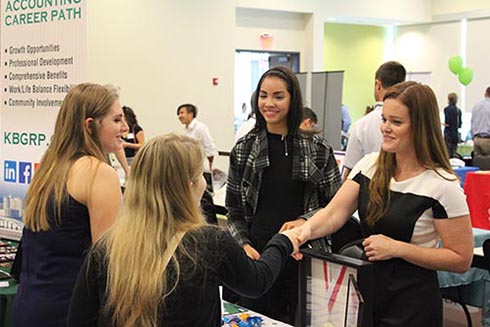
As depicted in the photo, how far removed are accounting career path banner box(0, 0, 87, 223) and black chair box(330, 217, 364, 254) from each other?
1497 millimetres

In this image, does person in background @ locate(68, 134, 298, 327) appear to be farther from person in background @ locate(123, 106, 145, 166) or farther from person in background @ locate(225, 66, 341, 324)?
person in background @ locate(123, 106, 145, 166)

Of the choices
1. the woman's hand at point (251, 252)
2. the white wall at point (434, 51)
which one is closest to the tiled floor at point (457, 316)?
the woman's hand at point (251, 252)

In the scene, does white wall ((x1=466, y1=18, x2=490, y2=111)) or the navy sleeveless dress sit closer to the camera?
the navy sleeveless dress

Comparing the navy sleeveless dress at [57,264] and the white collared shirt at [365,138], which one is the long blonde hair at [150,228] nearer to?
the navy sleeveless dress at [57,264]

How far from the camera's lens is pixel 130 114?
8547mm

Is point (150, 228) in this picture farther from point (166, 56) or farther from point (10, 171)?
point (166, 56)

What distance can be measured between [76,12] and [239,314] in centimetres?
177

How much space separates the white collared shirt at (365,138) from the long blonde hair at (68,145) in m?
2.60

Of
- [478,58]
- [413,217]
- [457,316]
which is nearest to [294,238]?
[413,217]

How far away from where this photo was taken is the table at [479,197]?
3.82 m

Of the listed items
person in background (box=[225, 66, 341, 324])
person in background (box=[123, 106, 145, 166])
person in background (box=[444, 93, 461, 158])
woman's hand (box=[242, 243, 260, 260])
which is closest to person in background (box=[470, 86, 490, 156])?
person in background (box=[444, 93, 461, 158])

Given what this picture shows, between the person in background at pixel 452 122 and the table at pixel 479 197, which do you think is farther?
the person in background at pixel 452 122

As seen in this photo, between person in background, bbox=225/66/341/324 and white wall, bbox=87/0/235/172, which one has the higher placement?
white wall, bbox=87/0/235/172

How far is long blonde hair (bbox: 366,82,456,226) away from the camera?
6.70 feet
